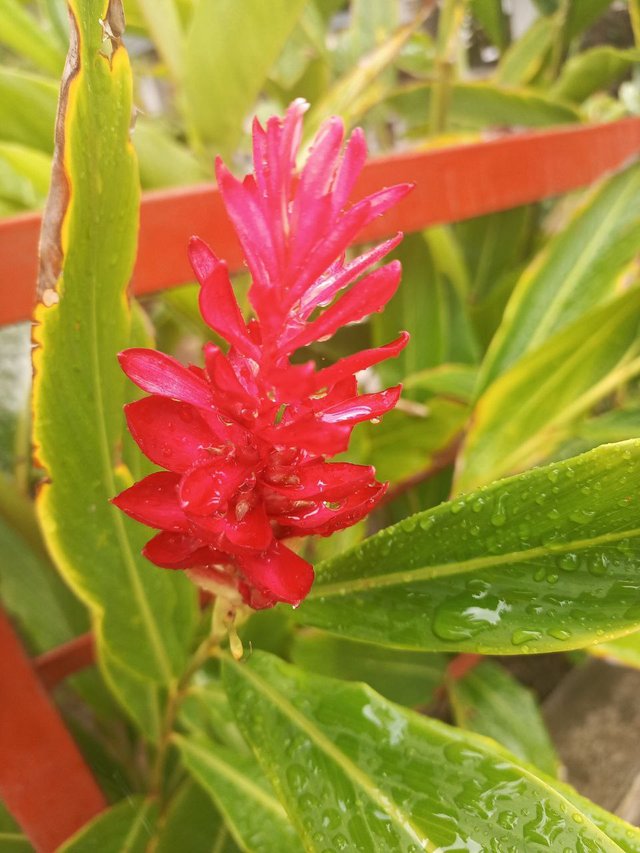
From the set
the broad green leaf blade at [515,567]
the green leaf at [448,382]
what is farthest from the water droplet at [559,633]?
the green leaf at [448,382]

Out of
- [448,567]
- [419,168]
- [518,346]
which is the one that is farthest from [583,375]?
[448,567]

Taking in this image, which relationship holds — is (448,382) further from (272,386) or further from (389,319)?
(272,386)

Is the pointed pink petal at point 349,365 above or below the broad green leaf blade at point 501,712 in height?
above

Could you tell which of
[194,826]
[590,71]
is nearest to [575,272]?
[590,71]

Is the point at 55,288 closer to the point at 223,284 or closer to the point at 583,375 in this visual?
the point at 223,284

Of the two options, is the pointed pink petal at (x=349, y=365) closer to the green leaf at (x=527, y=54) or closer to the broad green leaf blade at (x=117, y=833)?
the broad green leaf blade at (x=117, y=833)
